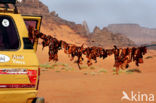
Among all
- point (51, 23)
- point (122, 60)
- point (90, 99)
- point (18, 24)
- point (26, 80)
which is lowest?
point (90, 99)

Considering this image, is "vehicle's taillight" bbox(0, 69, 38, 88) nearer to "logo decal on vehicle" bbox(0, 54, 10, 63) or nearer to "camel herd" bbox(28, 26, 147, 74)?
"logo decal on vehicle" bbox(0, 54, 10, 63)

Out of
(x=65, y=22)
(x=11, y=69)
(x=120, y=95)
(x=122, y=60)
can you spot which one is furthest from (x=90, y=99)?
(x=65, y=22)

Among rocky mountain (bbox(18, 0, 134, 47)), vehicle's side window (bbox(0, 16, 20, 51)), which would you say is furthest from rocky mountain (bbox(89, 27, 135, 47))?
vehicle's side window (bbox(0, 16, 20, 51))

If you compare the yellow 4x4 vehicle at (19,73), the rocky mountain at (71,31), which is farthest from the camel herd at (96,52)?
the rocky mountain at (71,31)

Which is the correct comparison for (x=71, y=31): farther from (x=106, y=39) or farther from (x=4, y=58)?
(x=4, y=58)

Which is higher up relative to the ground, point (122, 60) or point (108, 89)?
point (122, 60)

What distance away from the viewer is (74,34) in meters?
85.2

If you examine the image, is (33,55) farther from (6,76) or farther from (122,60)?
(122,60)

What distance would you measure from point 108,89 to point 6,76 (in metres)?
6.84

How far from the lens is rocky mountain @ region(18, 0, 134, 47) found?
249ft

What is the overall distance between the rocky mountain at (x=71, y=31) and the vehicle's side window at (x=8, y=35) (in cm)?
6312

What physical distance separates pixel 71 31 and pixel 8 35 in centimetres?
8263

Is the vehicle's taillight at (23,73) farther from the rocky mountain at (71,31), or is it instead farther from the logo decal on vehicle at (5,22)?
the rocky mountain at (71,31)

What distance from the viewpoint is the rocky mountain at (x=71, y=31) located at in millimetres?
75750
